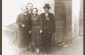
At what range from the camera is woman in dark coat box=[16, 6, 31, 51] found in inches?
75.4

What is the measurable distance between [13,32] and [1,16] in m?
0.12

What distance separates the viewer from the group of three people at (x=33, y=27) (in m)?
1.91

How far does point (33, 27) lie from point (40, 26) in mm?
41

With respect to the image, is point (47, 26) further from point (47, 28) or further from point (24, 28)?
point (24, 28)

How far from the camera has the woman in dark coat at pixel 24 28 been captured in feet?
6.28

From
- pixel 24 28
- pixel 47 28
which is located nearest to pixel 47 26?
pixel 47 28

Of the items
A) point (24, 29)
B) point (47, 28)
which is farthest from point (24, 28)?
point (47, 28)

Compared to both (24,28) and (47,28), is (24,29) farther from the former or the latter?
(47,28)

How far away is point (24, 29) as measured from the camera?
192cm

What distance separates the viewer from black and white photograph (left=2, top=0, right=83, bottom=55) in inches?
75.3

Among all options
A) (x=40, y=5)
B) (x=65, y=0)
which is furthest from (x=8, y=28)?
(x=65, y=0)

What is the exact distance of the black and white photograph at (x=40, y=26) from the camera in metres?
1.91

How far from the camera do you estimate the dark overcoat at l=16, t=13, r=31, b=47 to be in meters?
1.91

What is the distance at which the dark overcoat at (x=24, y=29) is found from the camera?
1.91m
